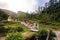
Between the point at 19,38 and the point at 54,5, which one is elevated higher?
the point at 54,5

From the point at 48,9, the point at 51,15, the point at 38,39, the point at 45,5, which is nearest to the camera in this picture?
the point at 38,39

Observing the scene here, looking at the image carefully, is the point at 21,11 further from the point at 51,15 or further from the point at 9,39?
the point at 9,39

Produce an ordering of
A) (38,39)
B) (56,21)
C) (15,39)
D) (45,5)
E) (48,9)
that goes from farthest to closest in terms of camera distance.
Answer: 1. (45,5)
2. (48,9)
3. (56,21)
4. (38,39)
5. (15,39)

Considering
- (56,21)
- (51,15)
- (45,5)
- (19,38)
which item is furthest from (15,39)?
(45,5)

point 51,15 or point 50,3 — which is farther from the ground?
point 50,3

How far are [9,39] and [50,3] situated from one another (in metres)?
43.1

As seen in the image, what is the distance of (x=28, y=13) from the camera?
55.5 metres

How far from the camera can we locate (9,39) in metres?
14.7

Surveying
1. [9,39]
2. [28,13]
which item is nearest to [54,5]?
[28,13]

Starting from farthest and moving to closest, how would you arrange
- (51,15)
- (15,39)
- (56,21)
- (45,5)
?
(45,5) → (51,15) → (56,21) → (15,39)

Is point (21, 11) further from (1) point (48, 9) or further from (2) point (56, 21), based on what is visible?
(2) point (56, 21)

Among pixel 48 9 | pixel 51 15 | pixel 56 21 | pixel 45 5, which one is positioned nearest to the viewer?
pixel 56 21

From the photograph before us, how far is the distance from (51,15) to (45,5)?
32.9ft

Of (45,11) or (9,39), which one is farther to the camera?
(45,11)
